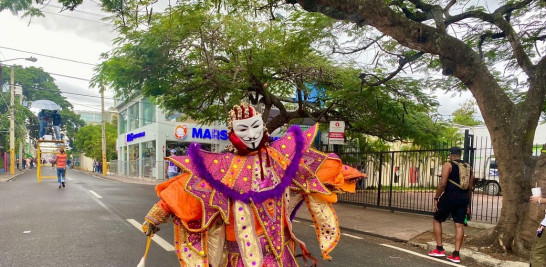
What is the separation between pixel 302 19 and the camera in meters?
9.39

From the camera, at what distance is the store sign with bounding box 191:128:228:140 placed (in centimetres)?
2594

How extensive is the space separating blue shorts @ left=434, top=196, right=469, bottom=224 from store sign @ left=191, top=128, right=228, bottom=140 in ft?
68.4

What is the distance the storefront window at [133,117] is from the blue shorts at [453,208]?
91.7ft

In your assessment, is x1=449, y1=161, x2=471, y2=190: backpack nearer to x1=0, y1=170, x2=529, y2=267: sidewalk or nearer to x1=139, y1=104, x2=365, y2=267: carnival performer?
x1=0, y1=170, x2=529, y2=267: sidewalk

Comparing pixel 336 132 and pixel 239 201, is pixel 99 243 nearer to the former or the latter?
pixel 239 201

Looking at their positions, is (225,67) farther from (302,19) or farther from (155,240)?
(155,240)

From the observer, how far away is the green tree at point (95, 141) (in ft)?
142

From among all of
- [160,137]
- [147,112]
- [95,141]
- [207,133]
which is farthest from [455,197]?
[95,141]

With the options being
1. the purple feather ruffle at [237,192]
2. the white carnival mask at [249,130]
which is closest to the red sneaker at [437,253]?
the purple feather ruffle at [237,192]

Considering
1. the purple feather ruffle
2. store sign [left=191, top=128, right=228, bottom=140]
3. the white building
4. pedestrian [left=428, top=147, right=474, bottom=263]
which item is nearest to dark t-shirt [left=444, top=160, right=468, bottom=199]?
pedestrian [left=428, top=147, right=474, bottom=263]

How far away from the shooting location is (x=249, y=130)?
8.85 feet

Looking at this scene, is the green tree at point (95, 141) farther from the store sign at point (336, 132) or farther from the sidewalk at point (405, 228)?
the sidewalk at point (405, 228)

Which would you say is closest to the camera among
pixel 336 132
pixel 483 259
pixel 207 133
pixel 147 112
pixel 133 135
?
pixel 483 259

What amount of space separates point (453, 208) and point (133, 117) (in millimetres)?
30556
